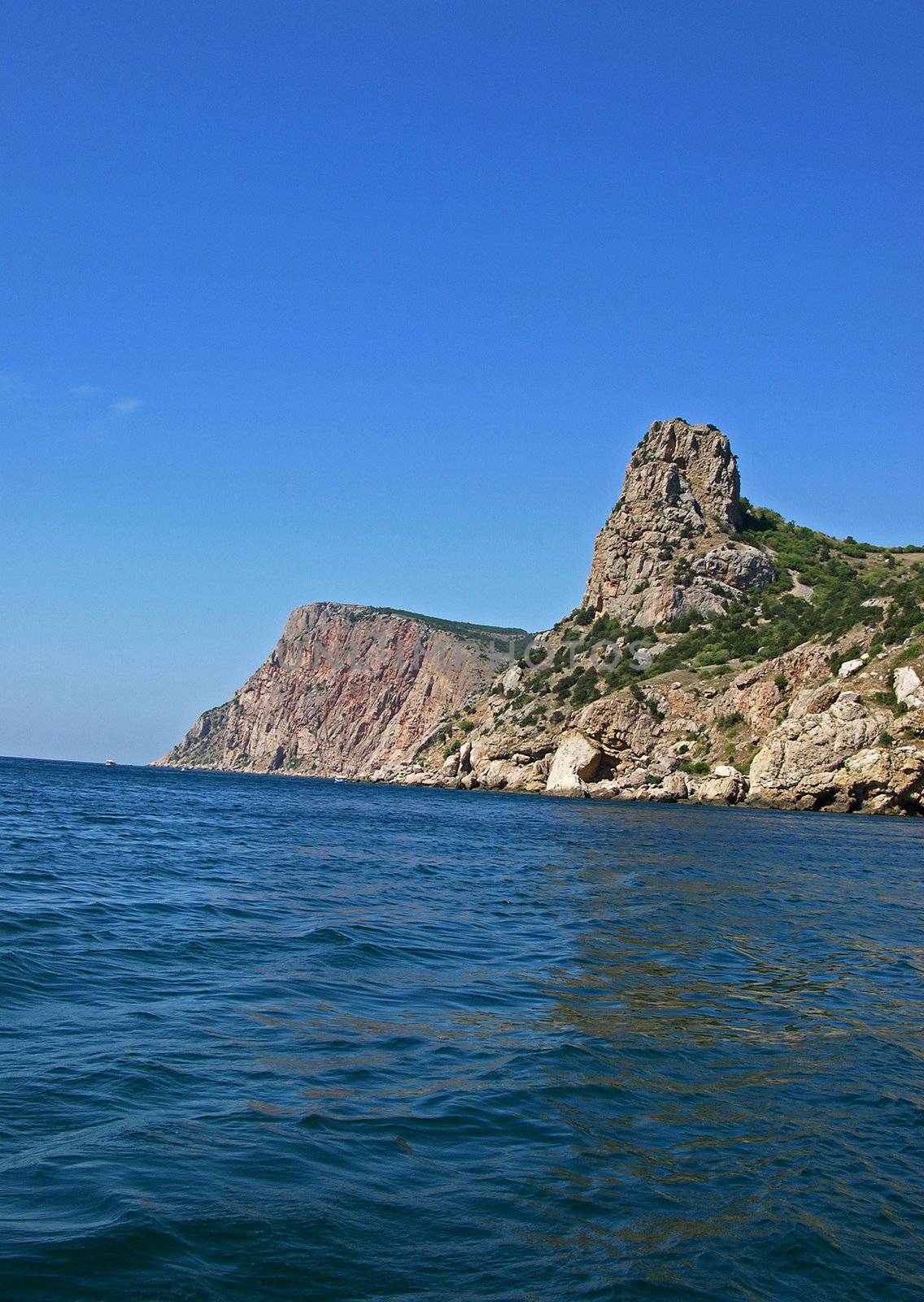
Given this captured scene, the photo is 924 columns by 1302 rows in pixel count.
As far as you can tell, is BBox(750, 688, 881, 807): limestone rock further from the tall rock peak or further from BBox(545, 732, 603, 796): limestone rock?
the tall rock peak

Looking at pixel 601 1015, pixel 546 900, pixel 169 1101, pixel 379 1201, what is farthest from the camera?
pixel 546 900

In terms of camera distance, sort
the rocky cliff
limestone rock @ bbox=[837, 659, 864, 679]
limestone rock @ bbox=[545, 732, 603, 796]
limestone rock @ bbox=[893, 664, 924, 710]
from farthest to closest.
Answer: limestone rock @ bbox=[545, 732, 603, 796], limestone rock @ bbox=[837, 659, 864, 679], the rocky cliff, limestone rock @ bbox=[893, 664, 924, 710]

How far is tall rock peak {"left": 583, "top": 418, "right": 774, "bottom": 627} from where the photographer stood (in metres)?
105

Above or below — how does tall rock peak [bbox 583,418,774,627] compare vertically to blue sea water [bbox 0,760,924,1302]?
above

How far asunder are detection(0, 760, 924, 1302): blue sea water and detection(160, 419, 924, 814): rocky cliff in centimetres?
4293

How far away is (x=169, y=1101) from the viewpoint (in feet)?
23.8

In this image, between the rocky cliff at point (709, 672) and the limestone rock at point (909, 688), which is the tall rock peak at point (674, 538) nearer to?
the rocky cliff at point (709, 672)

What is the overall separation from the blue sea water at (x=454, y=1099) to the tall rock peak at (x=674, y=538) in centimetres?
8940

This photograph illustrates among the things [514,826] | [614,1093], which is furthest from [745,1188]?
[514,826]

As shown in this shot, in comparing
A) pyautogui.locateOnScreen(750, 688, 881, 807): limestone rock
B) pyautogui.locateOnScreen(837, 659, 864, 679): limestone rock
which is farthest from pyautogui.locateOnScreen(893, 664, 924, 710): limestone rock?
pyautogui.locateOnScreen(837, 659, 864, 679): limestone rock

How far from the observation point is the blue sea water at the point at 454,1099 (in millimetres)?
5223

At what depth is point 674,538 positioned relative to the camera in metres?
111

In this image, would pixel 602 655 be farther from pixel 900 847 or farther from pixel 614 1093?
pixel 614 1093

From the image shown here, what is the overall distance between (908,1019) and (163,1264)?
8.35 meters
